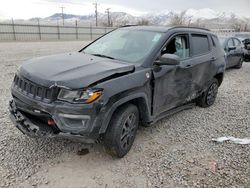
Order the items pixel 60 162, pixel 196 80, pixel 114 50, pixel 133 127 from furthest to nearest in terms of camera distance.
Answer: pixel 196 80 → pixel 114 50 → pixel 133 127 → pixel 60 162

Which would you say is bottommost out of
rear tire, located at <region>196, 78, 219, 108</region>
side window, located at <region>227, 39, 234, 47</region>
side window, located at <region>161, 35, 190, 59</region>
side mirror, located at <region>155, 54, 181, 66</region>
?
rear tire, located at <region>196, 78, 219, 108</region>

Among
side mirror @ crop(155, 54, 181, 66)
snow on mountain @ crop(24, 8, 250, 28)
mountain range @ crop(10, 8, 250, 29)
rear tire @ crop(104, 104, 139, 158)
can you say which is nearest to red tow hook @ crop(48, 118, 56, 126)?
rear tire @ crop(104, 104, 139, 158)

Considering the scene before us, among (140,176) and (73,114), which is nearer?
(73,114)

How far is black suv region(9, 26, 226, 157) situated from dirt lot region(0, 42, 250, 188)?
0.33 metres

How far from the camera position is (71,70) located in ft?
9.17

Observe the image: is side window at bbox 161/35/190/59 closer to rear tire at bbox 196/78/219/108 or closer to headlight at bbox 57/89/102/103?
rear tire at bbox 196/78/219/108

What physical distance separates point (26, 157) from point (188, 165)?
7.23ft

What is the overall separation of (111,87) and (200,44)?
9.09 ft

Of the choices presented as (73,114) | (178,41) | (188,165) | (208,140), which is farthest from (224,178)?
(178,41)

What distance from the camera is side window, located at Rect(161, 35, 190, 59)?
3701 millimetres

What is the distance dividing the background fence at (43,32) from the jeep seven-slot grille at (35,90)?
30859 mm

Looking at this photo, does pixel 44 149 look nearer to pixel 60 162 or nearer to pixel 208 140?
pixel 60 162

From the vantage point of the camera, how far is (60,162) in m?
3.00

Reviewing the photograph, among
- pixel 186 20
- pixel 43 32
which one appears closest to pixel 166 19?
pixel 186 20
